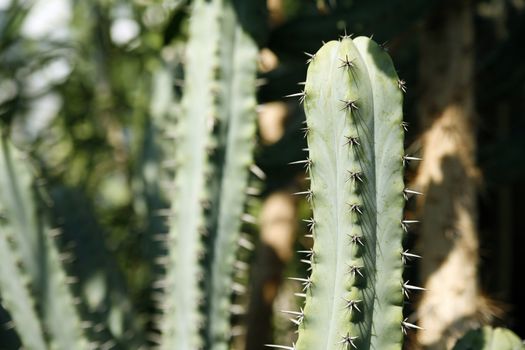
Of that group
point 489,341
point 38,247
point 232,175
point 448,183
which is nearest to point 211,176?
point 232,175

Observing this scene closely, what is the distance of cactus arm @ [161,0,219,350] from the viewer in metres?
1.50

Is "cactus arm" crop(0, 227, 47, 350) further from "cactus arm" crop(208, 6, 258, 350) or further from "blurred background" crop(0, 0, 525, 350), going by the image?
"cactus arm" crop(208, 6, 258, 350)

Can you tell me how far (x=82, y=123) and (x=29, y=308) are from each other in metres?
1.38

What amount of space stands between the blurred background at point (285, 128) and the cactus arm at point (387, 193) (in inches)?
18.8

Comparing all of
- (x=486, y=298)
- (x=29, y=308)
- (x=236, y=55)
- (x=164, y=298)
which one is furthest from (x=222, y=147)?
(x=486, y=298)

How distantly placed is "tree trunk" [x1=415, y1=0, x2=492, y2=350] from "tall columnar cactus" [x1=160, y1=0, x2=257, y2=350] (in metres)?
0.42

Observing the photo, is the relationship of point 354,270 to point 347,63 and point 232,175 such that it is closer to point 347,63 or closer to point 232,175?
point 347,63

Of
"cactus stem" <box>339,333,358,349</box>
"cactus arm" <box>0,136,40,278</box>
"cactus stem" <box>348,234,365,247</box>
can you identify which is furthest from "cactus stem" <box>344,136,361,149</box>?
"cactus arm" <box>0,136,40,278</box>

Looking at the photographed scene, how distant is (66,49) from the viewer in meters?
2.60

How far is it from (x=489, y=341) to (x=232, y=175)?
60cm

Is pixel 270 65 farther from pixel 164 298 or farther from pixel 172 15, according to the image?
pixel 164 298

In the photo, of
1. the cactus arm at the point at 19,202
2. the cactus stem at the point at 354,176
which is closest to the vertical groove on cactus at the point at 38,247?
the cactus arm at the point at 19,202

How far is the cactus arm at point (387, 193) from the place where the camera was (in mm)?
1026

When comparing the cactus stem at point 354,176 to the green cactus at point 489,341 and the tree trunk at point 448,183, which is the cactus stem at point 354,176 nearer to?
the green cactus at point 489,341
